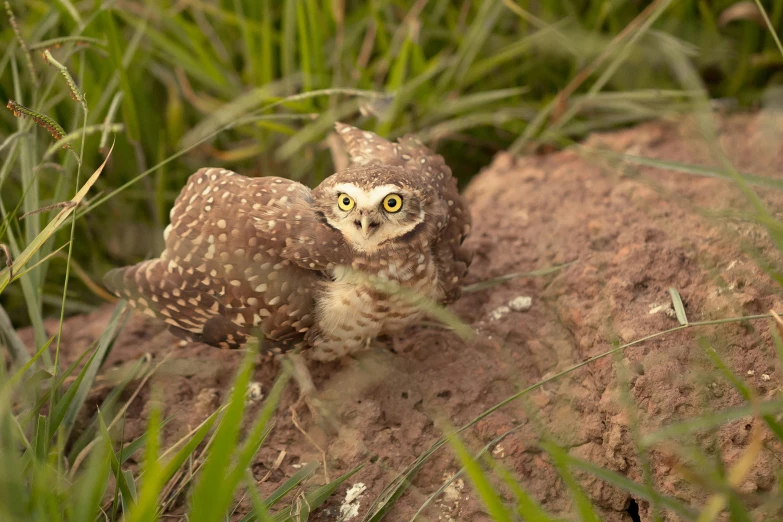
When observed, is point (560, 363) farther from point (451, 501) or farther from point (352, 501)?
point (352, 501)

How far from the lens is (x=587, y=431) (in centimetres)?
230

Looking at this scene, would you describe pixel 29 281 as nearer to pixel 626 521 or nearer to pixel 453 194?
pixel 453 194

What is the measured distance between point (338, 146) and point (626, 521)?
82.8 inches

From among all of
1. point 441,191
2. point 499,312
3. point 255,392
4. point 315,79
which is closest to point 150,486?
point 255,392

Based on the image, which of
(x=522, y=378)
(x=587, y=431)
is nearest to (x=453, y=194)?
(x=522, y=378)

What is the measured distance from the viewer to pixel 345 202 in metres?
2.33

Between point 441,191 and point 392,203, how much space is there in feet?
1.12

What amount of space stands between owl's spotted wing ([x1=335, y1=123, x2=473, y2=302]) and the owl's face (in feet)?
0.50

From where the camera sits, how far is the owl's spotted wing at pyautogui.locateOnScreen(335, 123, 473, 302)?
102 inches

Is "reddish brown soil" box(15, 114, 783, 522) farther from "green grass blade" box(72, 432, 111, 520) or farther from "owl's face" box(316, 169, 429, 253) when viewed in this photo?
"green grass blade" box(72, 432, 111, 520)

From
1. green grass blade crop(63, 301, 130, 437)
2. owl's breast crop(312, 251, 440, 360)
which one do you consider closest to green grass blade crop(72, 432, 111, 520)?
green grass blade crop(63, 301, 130, 437)

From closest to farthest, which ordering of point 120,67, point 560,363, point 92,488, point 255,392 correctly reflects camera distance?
point 92,488 → point 560,363 → point 255,392 → point 120,67

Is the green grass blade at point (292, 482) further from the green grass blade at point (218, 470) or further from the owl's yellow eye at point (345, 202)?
the owl's yellow eye at point (345, 202)

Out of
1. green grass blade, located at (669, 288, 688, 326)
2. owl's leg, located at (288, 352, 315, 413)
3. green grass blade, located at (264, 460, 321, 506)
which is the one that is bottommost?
green grass blade, located at (264, 460, 321, 506)
